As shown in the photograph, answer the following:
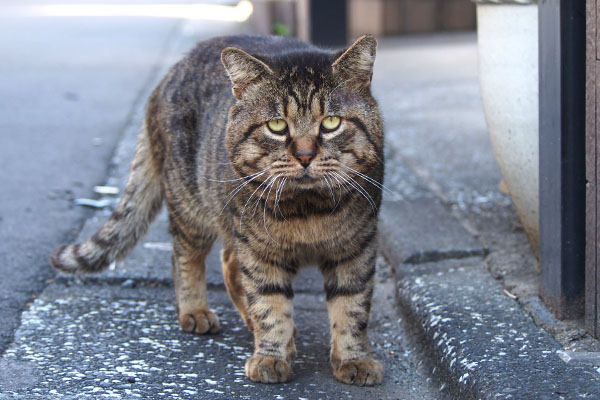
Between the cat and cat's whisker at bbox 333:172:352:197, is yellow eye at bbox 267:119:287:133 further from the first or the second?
cat's whisker at bbox 333:172:352:197

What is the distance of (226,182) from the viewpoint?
2945 mm

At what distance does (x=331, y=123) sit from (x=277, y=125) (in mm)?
170

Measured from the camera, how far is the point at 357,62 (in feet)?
8.92

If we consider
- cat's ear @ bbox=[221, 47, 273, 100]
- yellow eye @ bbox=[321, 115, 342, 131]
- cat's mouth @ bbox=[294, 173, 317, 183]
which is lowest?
cat's mouth @ bbox=[294, 173, 317, 183]

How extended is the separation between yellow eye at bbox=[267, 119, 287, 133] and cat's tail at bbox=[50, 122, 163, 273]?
0.95 meters

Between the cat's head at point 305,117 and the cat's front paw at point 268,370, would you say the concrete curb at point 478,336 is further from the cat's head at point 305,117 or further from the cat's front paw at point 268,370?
the cat's head at point 305,117

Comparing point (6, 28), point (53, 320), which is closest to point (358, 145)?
point (53, 320)

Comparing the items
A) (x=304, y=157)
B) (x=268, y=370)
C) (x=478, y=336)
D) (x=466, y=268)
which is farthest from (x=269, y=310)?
(x=466, y=268)

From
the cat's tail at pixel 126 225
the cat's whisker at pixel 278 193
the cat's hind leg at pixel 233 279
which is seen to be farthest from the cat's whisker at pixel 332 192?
the cat's tail at pixel 126 225

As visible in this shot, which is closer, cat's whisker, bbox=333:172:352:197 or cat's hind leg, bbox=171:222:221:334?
cat's whisker, bbox=333:172:352:197

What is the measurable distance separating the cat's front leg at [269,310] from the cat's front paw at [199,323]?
1.17 ft

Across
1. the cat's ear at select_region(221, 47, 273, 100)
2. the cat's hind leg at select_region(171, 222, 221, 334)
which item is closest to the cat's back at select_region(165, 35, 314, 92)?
the cat's ear at select_region(221, 47, 273, 100)

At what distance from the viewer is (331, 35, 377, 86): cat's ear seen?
2.69 metres

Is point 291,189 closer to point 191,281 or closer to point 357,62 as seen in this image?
point 357,62
